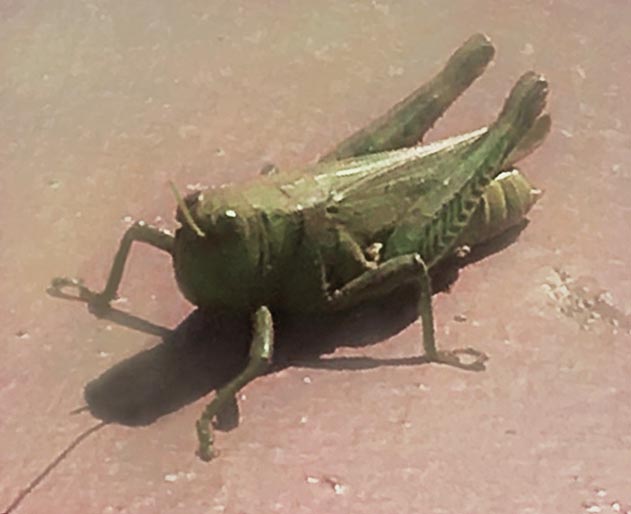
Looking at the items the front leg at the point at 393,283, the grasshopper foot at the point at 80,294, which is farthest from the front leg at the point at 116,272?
the front leg at the point at 393,283

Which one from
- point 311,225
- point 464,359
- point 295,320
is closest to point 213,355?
point 295,320

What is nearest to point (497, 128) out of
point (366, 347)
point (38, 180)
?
point (366, 347)

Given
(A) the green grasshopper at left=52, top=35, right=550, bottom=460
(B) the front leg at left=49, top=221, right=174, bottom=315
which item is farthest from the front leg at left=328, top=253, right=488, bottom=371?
(B) the front leg at left=49, top=221, right=174, bottom=315

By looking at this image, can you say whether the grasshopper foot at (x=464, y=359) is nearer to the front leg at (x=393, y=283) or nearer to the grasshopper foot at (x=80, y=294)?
the front leg at (x=393, y=283)

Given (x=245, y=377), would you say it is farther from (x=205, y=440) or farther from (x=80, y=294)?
(x=80, y=294)

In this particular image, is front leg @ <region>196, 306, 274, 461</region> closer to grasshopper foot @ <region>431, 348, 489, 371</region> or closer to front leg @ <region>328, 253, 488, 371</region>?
front leg @ <region>328, 253, 488, 371</region>

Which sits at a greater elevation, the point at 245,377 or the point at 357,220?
the point at 357,220

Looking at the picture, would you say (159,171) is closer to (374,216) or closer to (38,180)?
(38,180)
